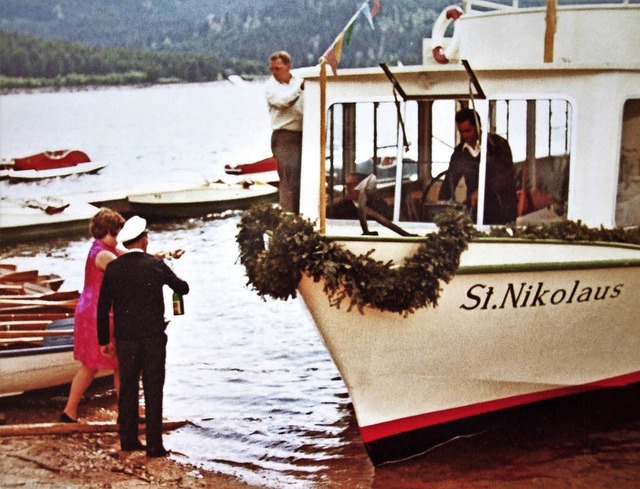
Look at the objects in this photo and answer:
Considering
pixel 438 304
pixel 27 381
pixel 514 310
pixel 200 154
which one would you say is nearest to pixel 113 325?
pixel 27 381

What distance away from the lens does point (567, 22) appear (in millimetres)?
7645

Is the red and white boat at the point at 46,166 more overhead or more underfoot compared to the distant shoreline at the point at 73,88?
more underfoot

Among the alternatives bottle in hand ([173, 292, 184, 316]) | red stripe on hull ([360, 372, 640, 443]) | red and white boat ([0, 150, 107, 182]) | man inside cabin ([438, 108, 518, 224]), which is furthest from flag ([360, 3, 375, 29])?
red and white boat ([0, 150, 107, 182])

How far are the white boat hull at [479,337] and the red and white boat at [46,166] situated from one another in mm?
15655

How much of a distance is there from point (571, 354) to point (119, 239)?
340 cm

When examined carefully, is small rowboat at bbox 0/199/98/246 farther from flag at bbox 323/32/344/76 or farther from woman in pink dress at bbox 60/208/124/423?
flag at bbox 323/32/344/76

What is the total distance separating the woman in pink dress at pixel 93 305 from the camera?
675 cm

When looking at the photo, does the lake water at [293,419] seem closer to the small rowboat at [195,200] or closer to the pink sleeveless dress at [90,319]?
Result: the pink sleeveless dress at [90,319]

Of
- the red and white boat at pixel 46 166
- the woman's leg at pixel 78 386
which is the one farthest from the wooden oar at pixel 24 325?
the red and white boat at pixel 46 166

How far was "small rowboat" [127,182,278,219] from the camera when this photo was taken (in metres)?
19.8

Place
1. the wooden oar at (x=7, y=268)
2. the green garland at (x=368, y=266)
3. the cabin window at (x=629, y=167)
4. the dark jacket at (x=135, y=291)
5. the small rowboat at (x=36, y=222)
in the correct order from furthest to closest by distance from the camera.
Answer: the small rowboat at (x=36, y=222) < the wooden oar at (x=7, y=268) < the cabin window at (x=629, y=167) < the dark jacket at (x=135, y=291) < the green garland at (x=368, y=266)

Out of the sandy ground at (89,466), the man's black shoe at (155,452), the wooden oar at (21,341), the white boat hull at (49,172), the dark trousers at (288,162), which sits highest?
the dark trousers at (288,162)

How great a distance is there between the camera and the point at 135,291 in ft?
20.6

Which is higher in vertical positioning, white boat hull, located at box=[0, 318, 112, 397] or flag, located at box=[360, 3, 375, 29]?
flag, located at box=[360, 3, 375, 29]
